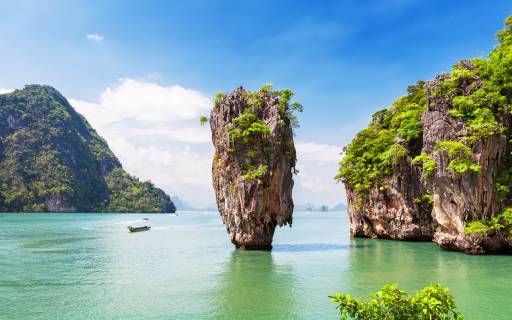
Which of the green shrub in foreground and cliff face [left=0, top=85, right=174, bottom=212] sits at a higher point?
cliff face [left=0, top=85, right=174, bottom=212]

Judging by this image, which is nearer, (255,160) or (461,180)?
(461,180)

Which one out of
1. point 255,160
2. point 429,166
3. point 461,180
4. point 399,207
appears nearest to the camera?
point 461,180

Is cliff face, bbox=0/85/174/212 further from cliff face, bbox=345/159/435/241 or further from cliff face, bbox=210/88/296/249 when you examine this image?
cliff face, bbox=345/159/435/241

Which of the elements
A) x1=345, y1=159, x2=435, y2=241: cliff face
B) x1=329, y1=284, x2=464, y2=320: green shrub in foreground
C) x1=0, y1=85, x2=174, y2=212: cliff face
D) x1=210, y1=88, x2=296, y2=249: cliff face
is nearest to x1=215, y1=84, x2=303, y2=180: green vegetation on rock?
x1=210, y1=88, x2=296, y2=249: cliff face

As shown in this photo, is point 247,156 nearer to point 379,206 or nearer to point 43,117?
point 379,206

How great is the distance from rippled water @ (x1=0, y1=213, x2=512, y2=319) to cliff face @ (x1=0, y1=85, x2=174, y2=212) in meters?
133

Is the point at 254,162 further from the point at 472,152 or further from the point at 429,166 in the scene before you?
the point at 472,152

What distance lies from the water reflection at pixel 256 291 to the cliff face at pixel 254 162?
4.75 metres

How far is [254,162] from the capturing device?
3122 cm

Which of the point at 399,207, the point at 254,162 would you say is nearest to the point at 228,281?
the point at 254,162

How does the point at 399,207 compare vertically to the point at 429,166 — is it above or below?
below

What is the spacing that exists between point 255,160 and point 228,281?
41.6ft

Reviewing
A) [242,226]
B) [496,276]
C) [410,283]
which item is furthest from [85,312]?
[496,276]

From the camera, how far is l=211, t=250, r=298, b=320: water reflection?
569 inches
